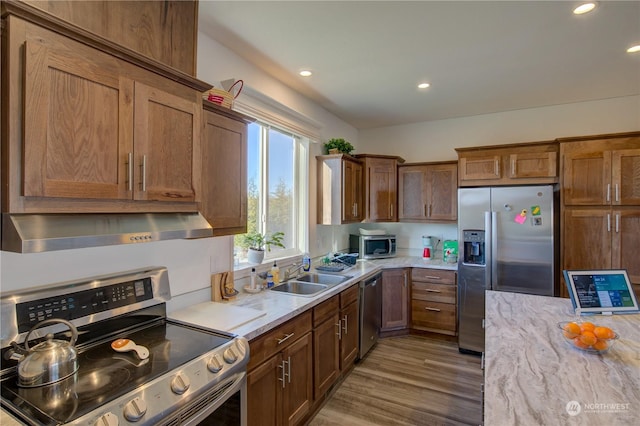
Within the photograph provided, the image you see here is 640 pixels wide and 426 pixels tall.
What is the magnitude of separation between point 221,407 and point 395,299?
2.75 metres

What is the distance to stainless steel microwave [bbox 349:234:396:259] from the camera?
168 inches

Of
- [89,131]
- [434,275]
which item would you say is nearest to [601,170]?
[434,275]

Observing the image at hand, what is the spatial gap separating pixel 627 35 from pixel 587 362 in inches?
90.7

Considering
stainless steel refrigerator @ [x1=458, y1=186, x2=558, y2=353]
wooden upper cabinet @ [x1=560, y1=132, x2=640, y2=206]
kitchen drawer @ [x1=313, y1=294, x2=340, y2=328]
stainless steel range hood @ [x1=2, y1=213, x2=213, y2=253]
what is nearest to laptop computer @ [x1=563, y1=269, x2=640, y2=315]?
stainless steel refrigerator @ [x1=458, y1=186, x2=558, y2=353]

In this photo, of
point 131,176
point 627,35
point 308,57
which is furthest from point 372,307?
point 627,35

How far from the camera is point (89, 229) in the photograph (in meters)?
1.26

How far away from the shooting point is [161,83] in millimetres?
1544

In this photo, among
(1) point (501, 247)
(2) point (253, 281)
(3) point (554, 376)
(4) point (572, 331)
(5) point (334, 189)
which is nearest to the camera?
(3) point (554, 376)

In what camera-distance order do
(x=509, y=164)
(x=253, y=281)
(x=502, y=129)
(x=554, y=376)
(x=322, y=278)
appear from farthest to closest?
(x=502, y=129) < (x=509, y=164) < (x=322, y=278) < (x=253, y=281) < (x=554, y=376)

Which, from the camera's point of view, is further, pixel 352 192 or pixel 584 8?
pixel 352 192

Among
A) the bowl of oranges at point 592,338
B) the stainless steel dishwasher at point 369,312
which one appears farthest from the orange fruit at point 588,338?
the stainless steel dishwasher at point 369,312

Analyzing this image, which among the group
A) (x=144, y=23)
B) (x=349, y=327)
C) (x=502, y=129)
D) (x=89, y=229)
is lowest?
(x=349, y=327)

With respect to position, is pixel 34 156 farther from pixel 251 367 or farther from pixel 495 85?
pixel 495 85

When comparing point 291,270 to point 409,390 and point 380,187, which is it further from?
point 380,187
